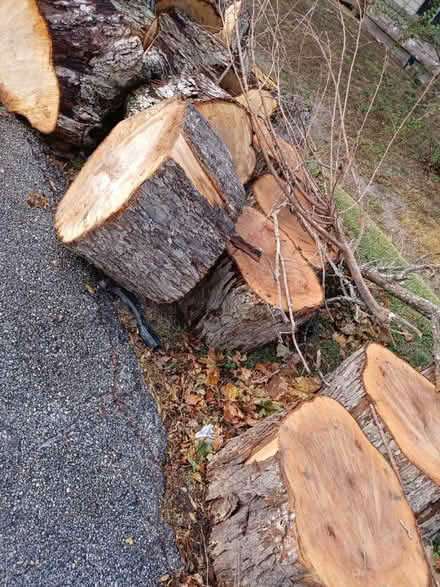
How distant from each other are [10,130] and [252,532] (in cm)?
242

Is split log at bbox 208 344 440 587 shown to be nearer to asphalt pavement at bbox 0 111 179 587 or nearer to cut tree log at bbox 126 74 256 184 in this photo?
asphalt pavement at bbox 0 111 179 587

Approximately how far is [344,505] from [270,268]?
1181 mm

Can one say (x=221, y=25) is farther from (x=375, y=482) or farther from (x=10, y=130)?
(x=375, y=482)

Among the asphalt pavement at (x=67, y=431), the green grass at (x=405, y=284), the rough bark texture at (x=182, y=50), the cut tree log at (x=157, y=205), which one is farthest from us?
the green grass at (x=405, y=284)

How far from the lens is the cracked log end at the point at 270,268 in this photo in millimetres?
2320

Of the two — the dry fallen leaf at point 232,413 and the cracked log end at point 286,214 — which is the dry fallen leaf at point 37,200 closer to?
the cracked log end at point 286,214

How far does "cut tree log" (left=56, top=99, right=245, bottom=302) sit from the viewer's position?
77.5 inches

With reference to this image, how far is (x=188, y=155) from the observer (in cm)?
201

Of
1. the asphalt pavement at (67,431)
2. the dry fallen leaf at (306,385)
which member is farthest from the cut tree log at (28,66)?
the dry fallen leaf at (306,385)

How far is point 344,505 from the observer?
61.4 inches

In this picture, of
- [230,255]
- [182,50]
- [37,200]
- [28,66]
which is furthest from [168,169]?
[182,50]

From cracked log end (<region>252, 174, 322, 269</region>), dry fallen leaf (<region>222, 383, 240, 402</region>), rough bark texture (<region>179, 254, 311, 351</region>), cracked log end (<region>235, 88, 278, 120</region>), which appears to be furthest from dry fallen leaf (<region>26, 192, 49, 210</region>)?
cracked log end (<region>235, 88, 278, 120</region>)

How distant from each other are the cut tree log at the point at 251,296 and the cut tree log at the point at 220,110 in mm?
353

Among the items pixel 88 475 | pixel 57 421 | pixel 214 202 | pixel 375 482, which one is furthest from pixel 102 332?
pixel 375 482
